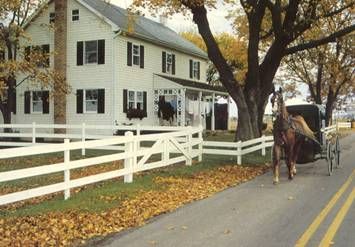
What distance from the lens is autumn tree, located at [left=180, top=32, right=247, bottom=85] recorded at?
52.0 metres

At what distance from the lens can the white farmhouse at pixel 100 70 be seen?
118 ft

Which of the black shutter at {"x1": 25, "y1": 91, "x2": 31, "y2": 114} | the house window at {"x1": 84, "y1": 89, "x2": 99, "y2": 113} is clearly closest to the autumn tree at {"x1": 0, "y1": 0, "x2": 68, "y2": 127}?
the black shutter at {"x1": 25, "y1": 91, "x2": 31, "y2": 114}

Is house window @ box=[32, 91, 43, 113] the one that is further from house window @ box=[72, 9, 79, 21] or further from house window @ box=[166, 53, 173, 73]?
house window @ box=[166, 53, 173, 73]

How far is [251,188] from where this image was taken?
49.8ft

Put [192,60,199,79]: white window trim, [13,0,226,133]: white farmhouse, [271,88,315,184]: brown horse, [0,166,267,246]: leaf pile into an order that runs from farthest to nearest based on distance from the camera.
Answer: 1. [192,60,199,79]: white window trim
2. [13,0,226,133]: white farmhouse
3. [271,88,315,184]: brown horse
4. [0,166,267,246]: leaf pile

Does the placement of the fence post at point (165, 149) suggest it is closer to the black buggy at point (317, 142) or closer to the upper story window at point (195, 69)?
the black buggy at point (317, 142)

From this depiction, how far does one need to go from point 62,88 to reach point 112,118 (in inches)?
256

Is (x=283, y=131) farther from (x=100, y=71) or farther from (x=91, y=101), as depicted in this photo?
(x=91, y=101)

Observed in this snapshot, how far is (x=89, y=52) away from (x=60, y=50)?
5.95ft

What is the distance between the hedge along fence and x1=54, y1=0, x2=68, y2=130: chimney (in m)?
14.2

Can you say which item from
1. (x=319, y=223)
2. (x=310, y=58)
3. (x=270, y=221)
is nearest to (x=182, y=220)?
(x=270, y=221)

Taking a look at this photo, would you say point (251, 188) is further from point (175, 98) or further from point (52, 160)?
point (175, 98)

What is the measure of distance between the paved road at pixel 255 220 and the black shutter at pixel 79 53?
77.4 feet

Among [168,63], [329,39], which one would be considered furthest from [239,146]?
[168,63]
